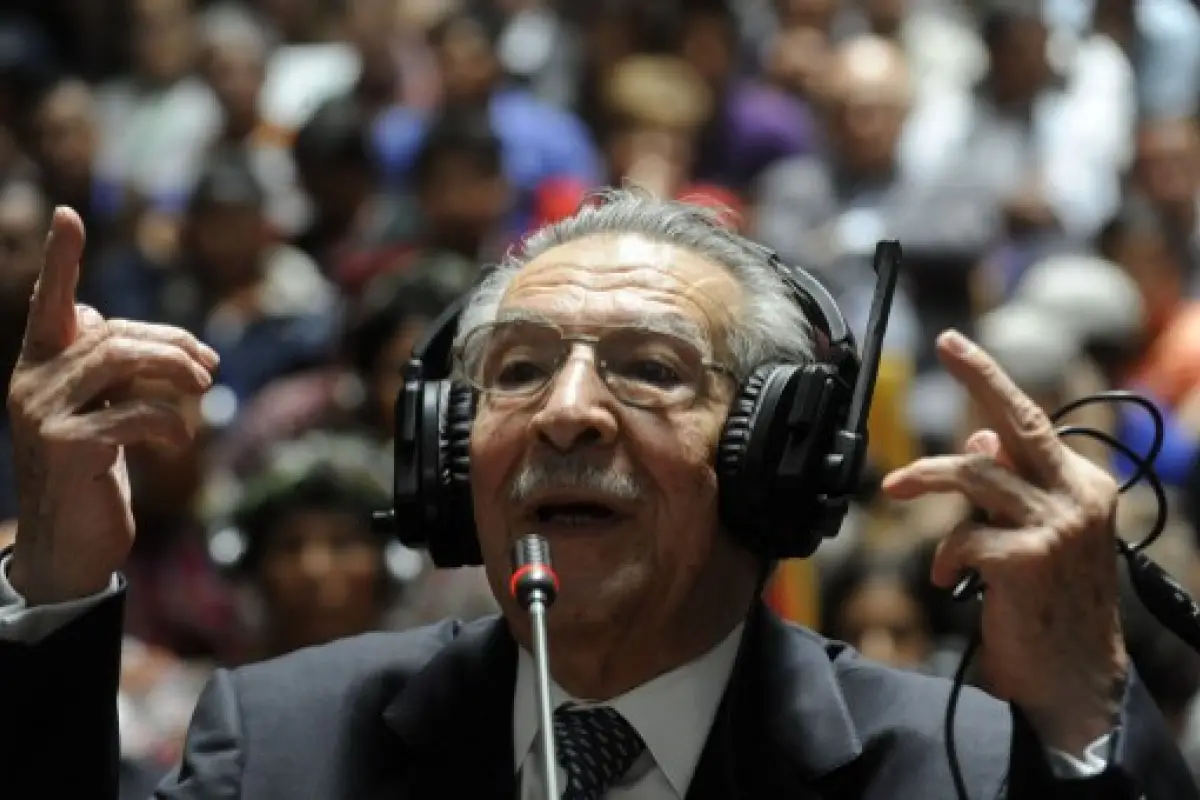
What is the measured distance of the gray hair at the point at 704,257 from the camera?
3.40 meters

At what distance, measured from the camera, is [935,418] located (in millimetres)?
6500

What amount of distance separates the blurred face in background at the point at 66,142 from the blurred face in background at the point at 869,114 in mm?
2280

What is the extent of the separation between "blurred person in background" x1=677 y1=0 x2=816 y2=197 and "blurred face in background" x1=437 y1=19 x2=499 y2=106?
0.69 metres

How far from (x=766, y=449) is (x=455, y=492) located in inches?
15.3

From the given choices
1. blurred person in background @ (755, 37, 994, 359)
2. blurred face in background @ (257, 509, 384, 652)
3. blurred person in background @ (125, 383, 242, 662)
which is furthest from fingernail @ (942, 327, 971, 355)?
blurred person in background @ (755, 37, 994, 359)

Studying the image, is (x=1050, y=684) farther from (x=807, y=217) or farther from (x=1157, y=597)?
(x=807, y=217)

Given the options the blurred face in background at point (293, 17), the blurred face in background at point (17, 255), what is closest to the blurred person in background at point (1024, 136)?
the blurred face in background at point (293, 17)

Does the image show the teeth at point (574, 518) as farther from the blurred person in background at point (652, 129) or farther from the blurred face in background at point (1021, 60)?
the blurred face in background at point (1021, 60)

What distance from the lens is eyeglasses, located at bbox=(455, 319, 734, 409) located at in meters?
3.30

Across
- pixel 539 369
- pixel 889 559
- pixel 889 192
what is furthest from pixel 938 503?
pixel 539 369

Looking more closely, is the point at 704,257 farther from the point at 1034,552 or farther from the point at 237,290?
the point at 237,290

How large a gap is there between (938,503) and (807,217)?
6.65 feet

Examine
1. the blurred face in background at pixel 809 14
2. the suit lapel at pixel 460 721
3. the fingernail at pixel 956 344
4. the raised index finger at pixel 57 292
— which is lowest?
the blurred face in background at pixel 809 14

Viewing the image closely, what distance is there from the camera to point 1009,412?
2775mm
